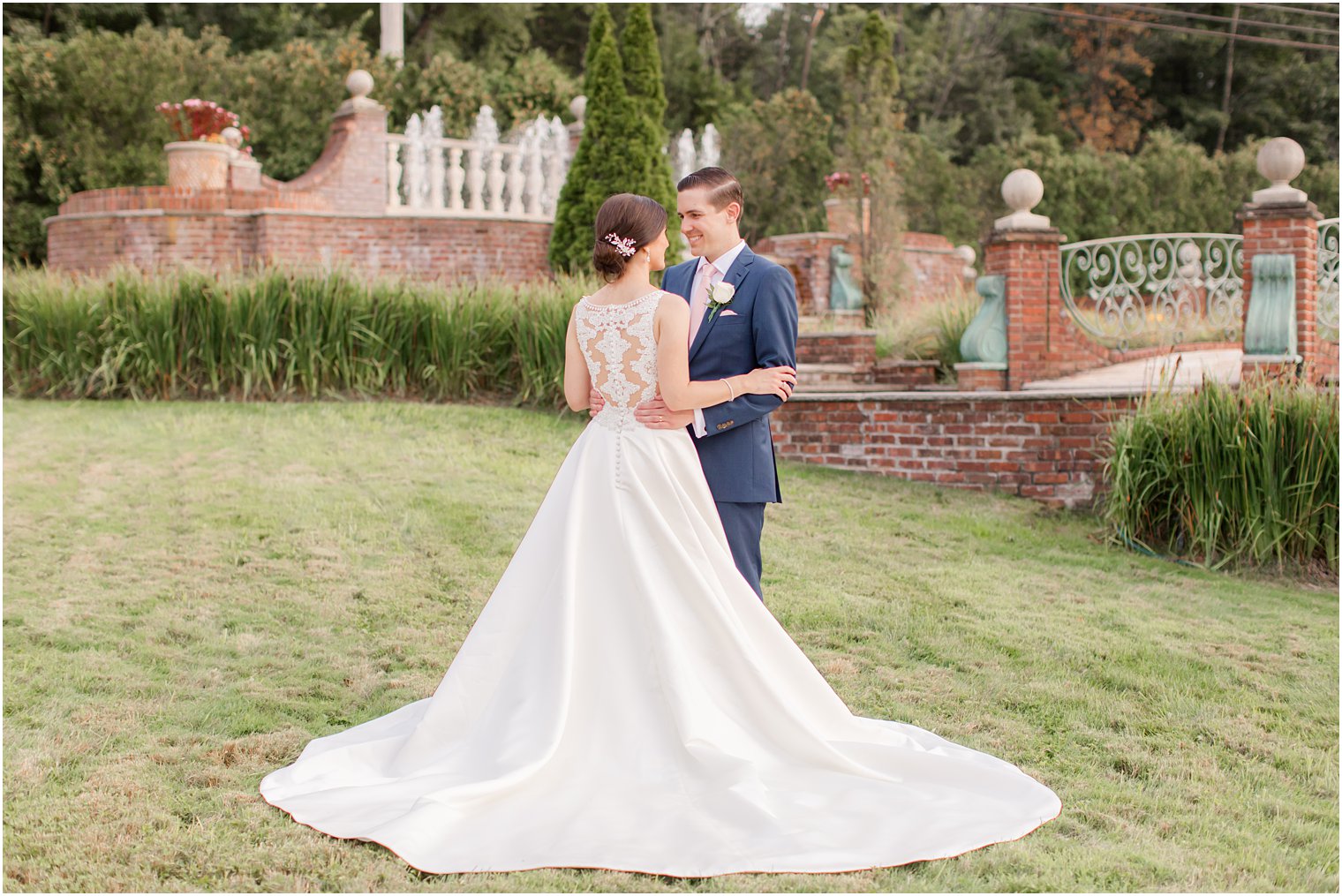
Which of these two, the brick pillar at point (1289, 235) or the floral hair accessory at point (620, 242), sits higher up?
the brick pillar at point (1289, 235)

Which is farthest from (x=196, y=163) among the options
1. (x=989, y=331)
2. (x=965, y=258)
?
(x=965, y=258)

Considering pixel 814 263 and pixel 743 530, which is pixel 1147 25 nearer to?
pixel 814 263

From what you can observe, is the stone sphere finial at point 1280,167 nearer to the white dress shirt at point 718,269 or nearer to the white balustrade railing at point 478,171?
the white dress shirt at point 718,269

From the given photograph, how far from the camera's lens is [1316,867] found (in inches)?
133

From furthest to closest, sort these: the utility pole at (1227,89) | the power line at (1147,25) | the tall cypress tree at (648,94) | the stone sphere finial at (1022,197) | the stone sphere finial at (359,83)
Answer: the utility pole at (1227,89) < the power line at (1147,25) < the stone sphere finial at (359,83) < the tall cypress tree at (648,94) < the stone sphere finial at (1022,197)

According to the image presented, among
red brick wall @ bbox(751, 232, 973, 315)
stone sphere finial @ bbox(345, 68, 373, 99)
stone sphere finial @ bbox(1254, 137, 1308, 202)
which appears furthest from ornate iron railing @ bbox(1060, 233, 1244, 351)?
stone sphere finial @ bbox(345, 68, 373, 99)

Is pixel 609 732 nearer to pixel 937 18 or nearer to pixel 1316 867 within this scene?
pixel 1316 867

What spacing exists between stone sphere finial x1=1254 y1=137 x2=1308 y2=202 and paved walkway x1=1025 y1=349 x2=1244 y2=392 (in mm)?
1169

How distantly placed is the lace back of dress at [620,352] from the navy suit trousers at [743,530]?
1.49 feet

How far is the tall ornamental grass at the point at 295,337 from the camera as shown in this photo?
34.3 feet

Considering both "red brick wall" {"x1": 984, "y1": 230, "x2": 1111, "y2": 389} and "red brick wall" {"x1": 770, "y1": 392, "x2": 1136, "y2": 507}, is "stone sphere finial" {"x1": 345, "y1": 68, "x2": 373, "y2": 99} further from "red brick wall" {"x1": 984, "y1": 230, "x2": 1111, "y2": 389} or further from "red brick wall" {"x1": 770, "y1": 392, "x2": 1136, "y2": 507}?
"red brick wall" {"x1": 984, "y1": 230, "x2": 1111, "y2": 389}

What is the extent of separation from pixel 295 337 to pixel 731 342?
7.44 m

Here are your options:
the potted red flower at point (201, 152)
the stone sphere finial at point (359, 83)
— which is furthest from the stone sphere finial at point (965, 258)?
the potted red flower at point (201, 152)

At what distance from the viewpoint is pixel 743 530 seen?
4.03m
